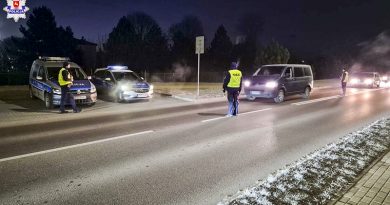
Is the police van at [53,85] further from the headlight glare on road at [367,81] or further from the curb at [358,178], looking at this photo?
the headlight glare on road at [367,81]

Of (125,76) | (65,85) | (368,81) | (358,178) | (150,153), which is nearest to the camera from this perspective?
(358,178)

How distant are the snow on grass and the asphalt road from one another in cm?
43

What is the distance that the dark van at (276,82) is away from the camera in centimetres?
1619

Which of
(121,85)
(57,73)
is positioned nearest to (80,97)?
(57,73)

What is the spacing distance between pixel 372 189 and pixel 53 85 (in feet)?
39.5

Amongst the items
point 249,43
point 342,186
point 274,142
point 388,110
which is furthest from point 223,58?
point 342,186

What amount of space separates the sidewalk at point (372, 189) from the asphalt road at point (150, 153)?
142 centimetres

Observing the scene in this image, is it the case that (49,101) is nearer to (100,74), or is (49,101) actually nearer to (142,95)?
(142,95)

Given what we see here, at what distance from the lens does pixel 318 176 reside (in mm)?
5234

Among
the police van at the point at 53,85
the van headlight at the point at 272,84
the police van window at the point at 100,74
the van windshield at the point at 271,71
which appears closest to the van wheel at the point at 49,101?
the police van at the point at 53,85

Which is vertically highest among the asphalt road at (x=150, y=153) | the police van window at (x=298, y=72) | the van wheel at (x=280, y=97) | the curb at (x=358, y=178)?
the police van window at (x=298, y=72)

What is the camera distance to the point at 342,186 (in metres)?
4.83

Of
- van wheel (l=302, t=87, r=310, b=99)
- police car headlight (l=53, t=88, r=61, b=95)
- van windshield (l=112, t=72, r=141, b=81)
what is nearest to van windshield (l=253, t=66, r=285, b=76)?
van wheel (l=302, t=87, r=310, b=99)

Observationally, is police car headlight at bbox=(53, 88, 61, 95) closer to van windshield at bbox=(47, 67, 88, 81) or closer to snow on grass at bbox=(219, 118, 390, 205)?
van windshield at bbox=(47, 67, 88, 81)
